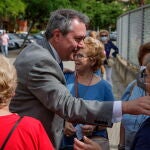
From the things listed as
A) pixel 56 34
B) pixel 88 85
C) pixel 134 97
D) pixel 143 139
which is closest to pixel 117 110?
pixel 143 139

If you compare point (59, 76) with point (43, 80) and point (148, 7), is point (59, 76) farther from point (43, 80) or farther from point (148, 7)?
point (148, 7)

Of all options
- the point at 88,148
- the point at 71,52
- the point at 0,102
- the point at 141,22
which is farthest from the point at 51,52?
the point at 141,22

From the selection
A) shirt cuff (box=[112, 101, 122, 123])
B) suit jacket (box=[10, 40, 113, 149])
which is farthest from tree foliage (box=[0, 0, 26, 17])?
shirt cuff (box=[112, 101, 122, 123])

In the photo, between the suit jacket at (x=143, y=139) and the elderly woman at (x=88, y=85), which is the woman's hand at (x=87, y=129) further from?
the suit jacket at (x=143, y=139)

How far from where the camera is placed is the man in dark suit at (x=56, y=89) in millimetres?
3111

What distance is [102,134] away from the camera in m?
4.32

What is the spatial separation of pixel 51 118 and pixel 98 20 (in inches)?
2661

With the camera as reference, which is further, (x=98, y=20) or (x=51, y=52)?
(x=98, y=20)

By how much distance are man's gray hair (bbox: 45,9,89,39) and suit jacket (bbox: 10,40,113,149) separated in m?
0.18

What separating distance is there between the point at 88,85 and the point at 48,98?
5.15 feet

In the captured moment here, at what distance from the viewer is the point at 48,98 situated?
313 centimetres

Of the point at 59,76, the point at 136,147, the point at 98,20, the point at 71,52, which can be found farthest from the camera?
the point at 98,20

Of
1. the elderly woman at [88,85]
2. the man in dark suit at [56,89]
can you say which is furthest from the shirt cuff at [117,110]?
the elderly woman at [88,85]

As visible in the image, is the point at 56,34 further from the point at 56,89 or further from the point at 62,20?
the point at 56,89
